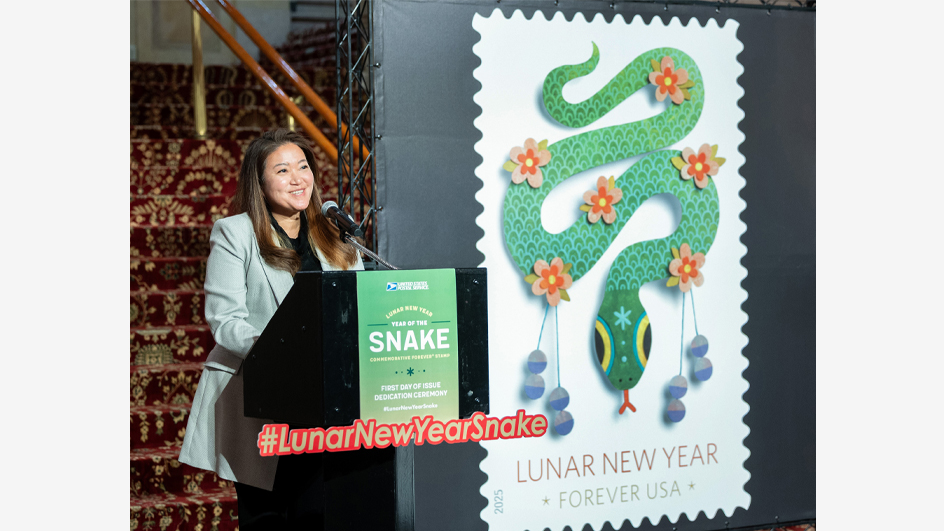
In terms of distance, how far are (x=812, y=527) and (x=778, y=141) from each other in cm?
172

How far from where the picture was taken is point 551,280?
127 inches

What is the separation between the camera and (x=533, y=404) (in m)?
3.25

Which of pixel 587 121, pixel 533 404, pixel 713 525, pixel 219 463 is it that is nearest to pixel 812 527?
pixel 713 525

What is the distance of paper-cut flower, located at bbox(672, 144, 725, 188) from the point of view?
11.1ft

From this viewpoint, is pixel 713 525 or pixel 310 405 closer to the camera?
pixel 310 405

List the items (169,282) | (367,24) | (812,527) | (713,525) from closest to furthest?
(367,24), (713,525), (812,527), (169,282)

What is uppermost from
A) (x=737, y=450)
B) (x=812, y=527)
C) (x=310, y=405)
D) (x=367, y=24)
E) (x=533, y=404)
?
(x=367, y=24)

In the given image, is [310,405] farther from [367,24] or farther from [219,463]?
[367,24]

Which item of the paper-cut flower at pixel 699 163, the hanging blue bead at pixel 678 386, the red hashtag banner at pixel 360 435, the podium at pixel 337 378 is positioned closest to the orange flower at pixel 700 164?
the paper-cut flower at pixel 699 163

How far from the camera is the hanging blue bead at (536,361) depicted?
3.21m

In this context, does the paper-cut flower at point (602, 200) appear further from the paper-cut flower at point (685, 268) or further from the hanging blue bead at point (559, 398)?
the hanging blue bead at point (559, 398)

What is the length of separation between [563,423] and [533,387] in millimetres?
199

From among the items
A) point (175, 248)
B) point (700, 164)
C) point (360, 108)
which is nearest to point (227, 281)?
point (360, 108)

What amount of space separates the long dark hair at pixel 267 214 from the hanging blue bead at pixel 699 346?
5.34 ft
